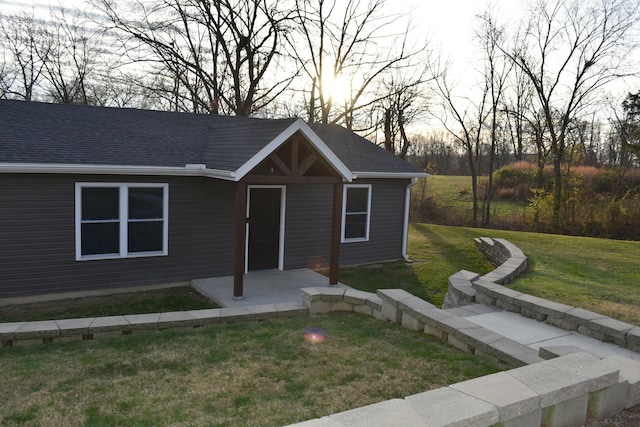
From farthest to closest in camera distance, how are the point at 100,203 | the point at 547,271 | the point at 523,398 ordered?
the point at 547,271, the point at 100,203, the point at 523,398

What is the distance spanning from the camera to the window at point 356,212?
12.5 meters

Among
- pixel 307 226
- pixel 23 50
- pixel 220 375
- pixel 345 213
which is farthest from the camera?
pixel 23 50

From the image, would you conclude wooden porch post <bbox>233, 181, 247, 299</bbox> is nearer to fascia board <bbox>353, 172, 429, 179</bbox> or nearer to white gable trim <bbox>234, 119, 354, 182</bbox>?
white gable trim <bbox>234, 119, 354, 182</bbox>

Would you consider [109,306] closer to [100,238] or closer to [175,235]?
[100,238]

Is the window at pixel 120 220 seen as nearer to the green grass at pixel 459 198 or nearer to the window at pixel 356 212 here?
the window at pixel 356 212

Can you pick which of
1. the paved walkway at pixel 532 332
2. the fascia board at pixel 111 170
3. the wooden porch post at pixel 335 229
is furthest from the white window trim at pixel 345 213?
the paved walkway at pixel 532 332

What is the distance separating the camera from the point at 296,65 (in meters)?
26.5

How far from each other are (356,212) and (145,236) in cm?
537

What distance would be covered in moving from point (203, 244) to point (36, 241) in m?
3.16

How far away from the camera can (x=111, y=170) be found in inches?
356

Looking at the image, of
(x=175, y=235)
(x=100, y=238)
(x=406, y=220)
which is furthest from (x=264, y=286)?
(x=406, y=220)

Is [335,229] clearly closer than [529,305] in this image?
No

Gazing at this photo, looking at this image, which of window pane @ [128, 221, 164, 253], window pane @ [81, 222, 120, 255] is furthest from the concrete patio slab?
window pane @ [81, 222, 120, 255]

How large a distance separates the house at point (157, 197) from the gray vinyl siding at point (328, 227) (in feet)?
0.11
